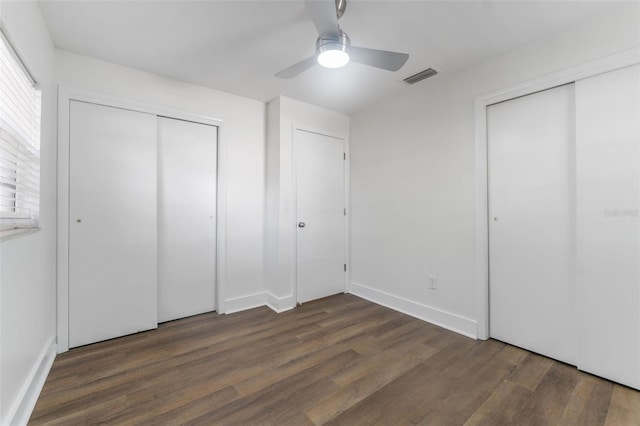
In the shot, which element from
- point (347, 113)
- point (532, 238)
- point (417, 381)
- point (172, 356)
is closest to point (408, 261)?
point (532, 238)

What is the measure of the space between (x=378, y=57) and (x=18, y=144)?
222 cm

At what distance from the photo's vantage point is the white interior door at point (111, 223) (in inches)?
87.8

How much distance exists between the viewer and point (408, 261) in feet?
9.83

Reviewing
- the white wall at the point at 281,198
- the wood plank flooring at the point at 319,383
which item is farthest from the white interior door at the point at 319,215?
the wood plank flooring at the point at 319,383

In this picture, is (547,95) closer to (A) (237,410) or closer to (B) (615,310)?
(B) (615,310)

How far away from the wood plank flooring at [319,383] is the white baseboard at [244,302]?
0.42 meters

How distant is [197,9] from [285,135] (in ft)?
4.89

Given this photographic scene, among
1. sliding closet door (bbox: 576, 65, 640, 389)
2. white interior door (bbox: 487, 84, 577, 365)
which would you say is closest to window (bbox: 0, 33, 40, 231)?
white interior door (bbox: 487, 84, 577, 365)

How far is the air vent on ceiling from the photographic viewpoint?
2.55 meters

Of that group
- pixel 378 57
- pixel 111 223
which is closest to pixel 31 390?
pixel 111 223

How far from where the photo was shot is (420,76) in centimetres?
264

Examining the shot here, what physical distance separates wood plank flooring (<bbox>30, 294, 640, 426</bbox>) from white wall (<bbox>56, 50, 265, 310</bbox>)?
68cm

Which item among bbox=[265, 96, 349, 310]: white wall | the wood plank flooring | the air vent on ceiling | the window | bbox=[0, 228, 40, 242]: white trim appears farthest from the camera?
bbox=[265, 96, 349, 310]: white wall

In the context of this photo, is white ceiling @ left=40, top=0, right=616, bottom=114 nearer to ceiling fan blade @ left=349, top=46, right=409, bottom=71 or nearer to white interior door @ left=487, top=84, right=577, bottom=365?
ceiling fan blade @ left=349, top=46, right=409, bottom=71
